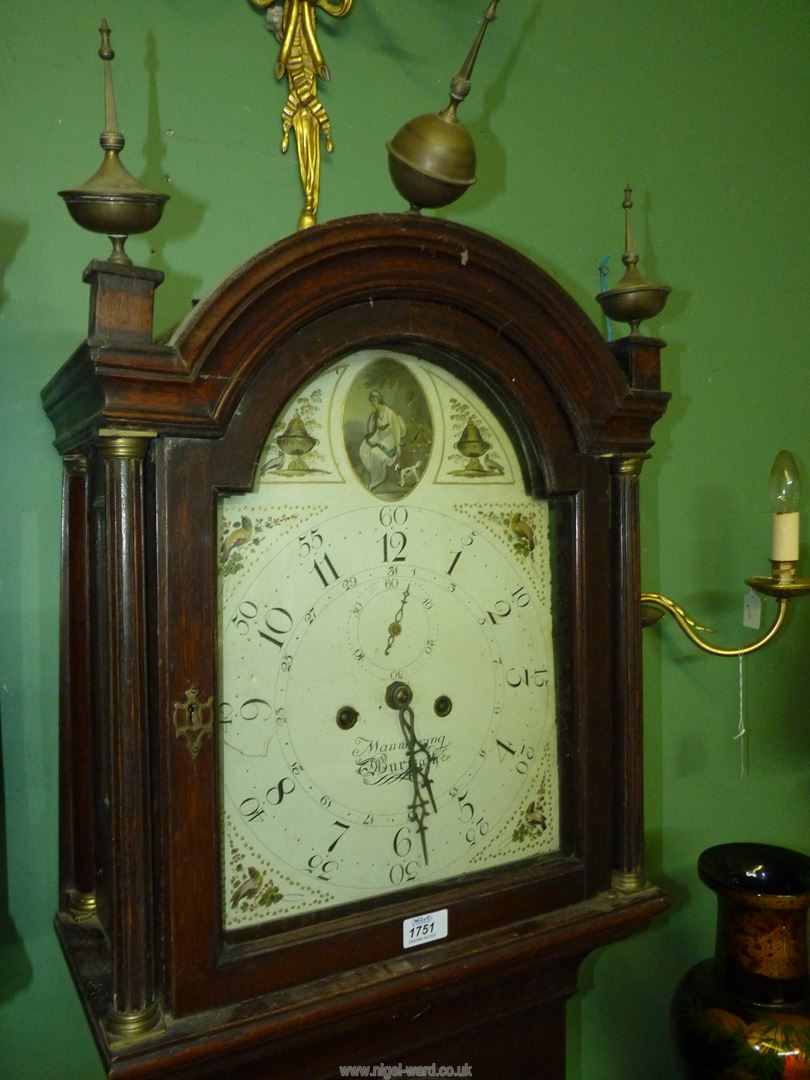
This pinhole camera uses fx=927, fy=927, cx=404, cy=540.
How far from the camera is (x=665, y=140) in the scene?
132 cm

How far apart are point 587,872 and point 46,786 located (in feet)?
1.83

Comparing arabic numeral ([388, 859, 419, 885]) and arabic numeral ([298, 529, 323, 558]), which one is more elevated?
arabic numeral ([298, 529, 323, 558])

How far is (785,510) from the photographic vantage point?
110 cm

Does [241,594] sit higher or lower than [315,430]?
lower

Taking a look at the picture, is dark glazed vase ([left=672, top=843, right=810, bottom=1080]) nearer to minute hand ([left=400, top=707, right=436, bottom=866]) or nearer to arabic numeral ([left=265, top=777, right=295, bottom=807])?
minute hand ([left=400, top=707, right=436, bottom=866])

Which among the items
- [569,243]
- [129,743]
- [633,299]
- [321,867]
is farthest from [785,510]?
[129,743]

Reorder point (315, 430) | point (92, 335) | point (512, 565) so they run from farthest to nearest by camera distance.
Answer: point (512, 565)
point (315, 430)
point (92, 335)

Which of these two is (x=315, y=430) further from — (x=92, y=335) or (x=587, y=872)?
(x=587, y=872)

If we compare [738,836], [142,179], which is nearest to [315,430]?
[142,179]

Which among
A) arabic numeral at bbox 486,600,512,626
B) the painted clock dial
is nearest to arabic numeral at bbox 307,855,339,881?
the painted clock dial

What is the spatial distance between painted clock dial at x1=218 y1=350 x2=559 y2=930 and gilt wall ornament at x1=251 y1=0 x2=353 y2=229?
0.36 m

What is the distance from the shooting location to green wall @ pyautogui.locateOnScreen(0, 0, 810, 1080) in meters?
0.95

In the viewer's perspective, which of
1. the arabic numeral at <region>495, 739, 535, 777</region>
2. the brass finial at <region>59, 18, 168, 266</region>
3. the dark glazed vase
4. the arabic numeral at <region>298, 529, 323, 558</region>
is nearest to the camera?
the brass finial at <region>59, 18, 168, 266</region>

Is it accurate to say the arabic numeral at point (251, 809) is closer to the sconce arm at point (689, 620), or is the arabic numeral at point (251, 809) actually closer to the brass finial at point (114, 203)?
the brass finial at point (114, 203)
